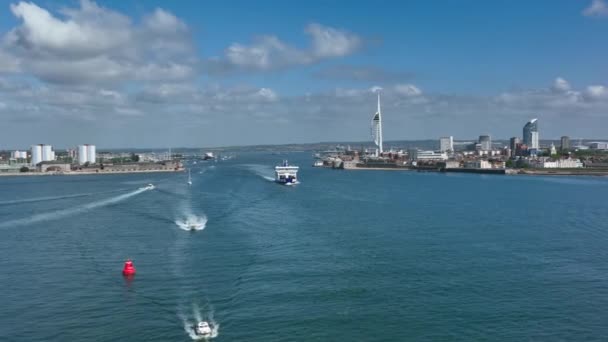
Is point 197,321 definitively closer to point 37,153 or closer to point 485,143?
point 37,153

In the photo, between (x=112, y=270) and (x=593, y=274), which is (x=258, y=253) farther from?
(x=593, y=274)

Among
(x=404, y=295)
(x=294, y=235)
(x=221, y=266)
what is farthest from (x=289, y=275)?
(x=294, y=235)

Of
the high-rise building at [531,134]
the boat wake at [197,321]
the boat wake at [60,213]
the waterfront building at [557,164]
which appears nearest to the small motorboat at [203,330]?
the boat wake at [197,321]

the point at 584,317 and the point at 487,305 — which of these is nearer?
the point at 584,317

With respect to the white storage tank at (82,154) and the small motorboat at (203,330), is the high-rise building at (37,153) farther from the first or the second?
the small motorboat at (203,330)

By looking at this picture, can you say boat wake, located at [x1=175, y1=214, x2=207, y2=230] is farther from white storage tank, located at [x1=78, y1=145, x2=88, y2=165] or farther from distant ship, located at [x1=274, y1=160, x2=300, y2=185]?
white storage tank, located at [x1=78, y1=145, x2=88, y2=165]

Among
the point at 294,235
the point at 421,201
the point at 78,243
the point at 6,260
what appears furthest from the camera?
the point at 421,201
